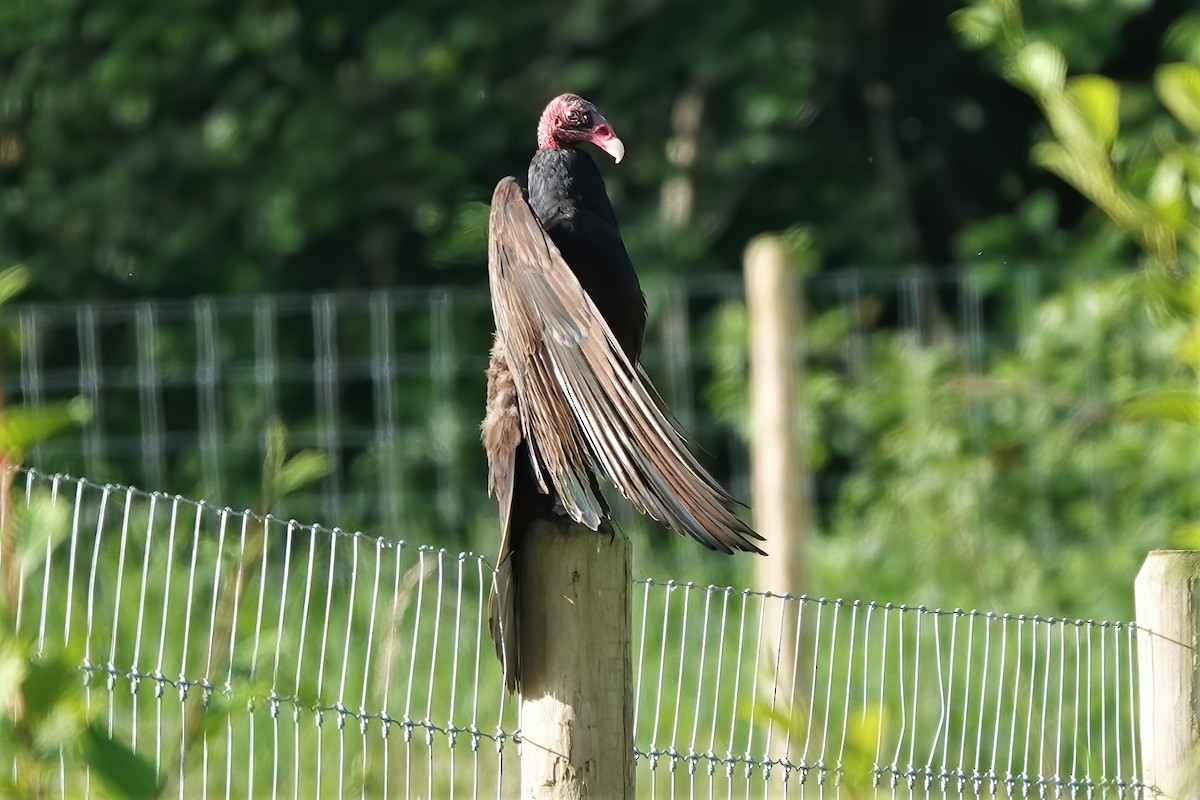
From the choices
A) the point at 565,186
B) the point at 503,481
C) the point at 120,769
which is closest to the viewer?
the point at 120,769

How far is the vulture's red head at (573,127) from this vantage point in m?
2.94

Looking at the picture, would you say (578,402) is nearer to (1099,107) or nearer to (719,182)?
(1099,107)

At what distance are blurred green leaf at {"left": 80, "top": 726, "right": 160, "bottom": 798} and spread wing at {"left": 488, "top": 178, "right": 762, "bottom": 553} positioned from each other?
794 mm

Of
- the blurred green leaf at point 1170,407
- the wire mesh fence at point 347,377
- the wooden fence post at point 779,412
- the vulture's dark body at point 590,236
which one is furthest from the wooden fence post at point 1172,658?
the wire mesh fence at point 347,377

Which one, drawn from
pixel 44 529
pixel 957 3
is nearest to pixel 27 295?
pixel 957 3

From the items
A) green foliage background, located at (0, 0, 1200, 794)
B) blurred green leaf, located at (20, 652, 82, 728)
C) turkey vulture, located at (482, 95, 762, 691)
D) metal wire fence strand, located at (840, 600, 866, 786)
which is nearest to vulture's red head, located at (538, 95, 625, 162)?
turkey vulture, located at (482, 95, 762, 691)

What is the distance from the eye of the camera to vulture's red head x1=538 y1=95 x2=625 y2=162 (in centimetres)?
294

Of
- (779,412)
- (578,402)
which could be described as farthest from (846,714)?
(779,412)

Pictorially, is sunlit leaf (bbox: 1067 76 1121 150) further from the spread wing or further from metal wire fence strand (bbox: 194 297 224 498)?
metal wire fence strand (bbox: 194 297 224 498)

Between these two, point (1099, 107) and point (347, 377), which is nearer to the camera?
point (1099, 107)

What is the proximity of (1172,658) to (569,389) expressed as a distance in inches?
40.2

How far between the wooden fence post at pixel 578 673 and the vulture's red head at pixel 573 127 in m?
0.98

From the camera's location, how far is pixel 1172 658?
258cm

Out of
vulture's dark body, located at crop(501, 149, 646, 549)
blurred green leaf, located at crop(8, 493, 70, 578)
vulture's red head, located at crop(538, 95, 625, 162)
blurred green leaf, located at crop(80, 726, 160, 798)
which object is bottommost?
blurred green leaf, located at crop(80, 726, 160, 798)
